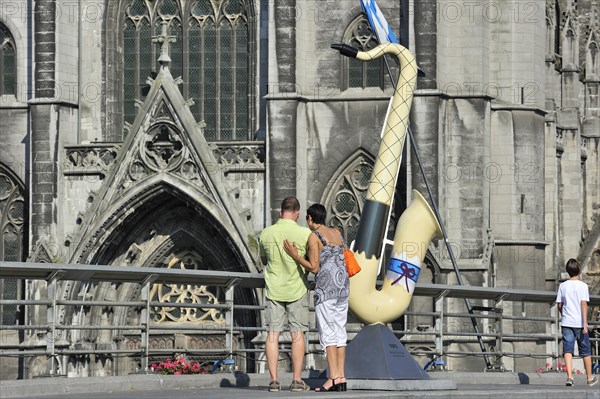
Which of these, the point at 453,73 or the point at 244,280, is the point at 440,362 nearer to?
the point at 244,280

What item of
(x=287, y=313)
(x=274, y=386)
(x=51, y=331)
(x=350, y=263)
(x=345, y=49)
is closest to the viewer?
(x=274, y=386)

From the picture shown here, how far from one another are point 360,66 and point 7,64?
23.9ft

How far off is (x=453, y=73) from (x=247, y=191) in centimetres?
448

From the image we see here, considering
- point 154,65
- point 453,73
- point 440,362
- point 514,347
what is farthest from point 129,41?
point 440,362

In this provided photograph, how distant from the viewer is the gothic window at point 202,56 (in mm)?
41375

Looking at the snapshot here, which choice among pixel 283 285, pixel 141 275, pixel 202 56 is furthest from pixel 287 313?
pixel 202 56

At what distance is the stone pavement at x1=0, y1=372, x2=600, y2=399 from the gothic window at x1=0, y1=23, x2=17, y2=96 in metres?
19.2

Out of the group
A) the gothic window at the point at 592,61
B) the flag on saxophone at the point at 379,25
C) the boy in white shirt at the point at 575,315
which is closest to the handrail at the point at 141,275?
the boy in white shirt at the point at 575,315

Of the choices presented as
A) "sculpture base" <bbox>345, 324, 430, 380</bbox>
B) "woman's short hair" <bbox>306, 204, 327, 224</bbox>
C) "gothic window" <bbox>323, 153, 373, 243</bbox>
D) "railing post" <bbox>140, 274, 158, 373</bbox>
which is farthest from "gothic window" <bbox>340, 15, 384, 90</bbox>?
"woman's short hair" <bbox>306, 204, 327, 224</bbox>

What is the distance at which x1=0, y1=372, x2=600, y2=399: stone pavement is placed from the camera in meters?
20.2

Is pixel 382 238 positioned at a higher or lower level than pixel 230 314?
higher

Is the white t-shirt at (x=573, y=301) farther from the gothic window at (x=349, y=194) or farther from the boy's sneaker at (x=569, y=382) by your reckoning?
the gothic window at (x=349, y=194)

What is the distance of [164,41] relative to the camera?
40.0 meters

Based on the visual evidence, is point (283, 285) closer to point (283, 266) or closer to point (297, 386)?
point (283, 266)
